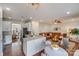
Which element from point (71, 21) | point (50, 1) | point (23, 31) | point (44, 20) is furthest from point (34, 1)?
point (71, 21)

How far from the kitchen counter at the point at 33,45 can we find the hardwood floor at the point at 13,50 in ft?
0.31

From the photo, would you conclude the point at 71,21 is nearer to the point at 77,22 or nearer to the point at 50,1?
the point at 77,22

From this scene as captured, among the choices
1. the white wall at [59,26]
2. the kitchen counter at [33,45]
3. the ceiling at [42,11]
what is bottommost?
the kitchen counter at [33,45]

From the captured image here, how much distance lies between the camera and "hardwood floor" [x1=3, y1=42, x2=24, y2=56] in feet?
5.91

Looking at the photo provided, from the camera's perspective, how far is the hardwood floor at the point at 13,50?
1802 mm

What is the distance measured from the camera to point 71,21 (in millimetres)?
1896

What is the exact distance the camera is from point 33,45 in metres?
1.89

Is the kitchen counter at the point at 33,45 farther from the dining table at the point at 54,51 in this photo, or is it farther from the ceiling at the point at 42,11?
the ceiling at the point at 42,11

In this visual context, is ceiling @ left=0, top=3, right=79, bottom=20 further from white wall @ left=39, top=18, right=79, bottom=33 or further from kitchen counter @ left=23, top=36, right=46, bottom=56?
kitchen counter @ left=23, top=36, right=46, bottom=56

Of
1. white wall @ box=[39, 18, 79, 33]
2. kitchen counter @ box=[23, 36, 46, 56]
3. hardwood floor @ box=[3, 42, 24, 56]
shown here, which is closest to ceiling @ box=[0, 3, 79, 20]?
white wall @ box=[39, 18, 79, 33]

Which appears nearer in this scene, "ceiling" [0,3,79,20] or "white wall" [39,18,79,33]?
"ceiling" [0,3,79,20]

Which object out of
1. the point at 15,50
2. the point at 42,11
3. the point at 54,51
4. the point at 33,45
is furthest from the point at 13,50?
the point at 42,11

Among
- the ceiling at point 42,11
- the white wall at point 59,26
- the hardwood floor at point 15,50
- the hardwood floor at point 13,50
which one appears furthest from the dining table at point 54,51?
the ceiling at point 42,11

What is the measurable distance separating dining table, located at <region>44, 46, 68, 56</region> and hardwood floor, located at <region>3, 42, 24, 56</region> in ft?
1.43
